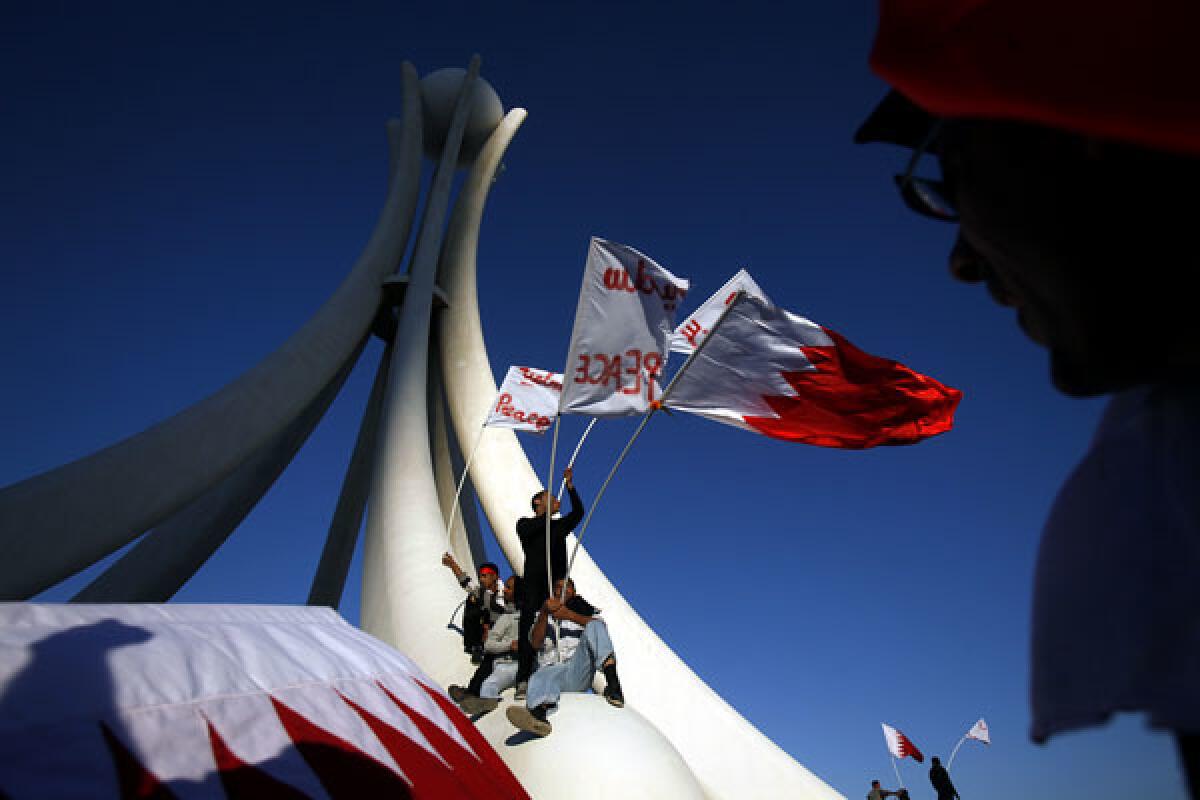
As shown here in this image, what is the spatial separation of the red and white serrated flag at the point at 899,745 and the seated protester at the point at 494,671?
5.51 metres

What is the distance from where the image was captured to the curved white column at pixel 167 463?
17.1 ft

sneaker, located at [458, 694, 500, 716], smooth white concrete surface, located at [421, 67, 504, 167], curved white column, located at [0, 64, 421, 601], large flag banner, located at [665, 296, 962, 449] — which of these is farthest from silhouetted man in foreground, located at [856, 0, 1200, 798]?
smooth white concrete surface, located at [421, 67, 504, 167]

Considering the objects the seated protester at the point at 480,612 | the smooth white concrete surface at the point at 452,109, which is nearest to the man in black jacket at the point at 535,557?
the seated protester at the point at 480,612

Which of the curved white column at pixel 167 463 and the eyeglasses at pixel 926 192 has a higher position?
the eyeglasses at pixel 926 192

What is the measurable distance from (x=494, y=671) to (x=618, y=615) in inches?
128

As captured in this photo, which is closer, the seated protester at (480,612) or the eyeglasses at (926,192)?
the eyeglasses at (926,192)

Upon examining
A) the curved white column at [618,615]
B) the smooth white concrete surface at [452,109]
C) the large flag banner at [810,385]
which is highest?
the smooth white concrete surface at [452,109]

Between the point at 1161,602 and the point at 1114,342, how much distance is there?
0.20 meters

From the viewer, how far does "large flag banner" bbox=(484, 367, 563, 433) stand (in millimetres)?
6281

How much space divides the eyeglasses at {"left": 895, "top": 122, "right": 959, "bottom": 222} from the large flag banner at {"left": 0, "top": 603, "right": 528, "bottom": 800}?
1428 mm

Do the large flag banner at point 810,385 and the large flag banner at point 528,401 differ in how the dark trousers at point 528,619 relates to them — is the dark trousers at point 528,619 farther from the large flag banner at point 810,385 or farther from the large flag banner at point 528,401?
the large flag banner at point 528,401

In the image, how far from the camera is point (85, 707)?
4.27ft

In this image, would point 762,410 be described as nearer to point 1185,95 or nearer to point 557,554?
point 557,554

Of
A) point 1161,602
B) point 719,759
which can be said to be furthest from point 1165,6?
point 719,759
